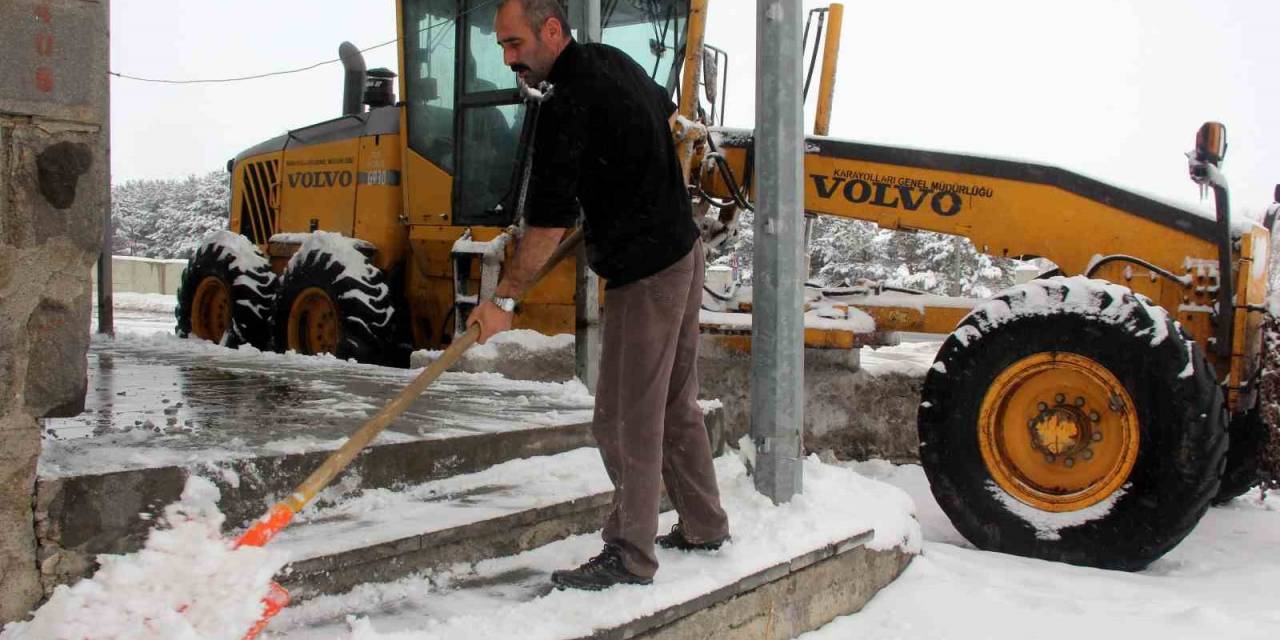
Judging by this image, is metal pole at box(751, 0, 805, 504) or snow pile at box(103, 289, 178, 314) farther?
snow pile at box(103, 289, 178, 314)

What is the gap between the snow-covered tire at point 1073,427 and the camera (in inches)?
183

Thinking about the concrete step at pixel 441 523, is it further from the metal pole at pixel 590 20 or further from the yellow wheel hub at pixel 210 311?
the yellow wheel hub at pixel 210 311

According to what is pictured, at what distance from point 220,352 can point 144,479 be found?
4.93m

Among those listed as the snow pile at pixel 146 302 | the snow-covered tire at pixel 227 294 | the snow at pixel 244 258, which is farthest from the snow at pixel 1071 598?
the snow pile at pixel 146 302

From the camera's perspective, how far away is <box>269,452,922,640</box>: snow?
2631 millimetres

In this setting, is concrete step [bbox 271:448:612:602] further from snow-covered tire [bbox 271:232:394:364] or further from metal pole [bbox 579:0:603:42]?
snow-covered tire [bbox 271:232:394:364]

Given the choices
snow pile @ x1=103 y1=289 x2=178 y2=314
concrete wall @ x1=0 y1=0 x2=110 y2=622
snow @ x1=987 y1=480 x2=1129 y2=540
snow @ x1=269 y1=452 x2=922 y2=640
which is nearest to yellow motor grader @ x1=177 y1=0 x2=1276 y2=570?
snow @ x1=987 y1=480 x2=1129 y2=540

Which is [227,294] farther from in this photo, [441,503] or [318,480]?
[318,480]

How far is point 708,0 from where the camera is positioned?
6875 mm

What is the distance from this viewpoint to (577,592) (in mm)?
2928

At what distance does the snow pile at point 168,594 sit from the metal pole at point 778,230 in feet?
6.23

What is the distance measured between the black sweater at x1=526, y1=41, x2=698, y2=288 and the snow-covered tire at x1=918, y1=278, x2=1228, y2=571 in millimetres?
2554

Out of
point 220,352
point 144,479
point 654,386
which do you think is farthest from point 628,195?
point 220,352

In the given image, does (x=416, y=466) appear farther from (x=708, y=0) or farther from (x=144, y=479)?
(x=708, y=0)
